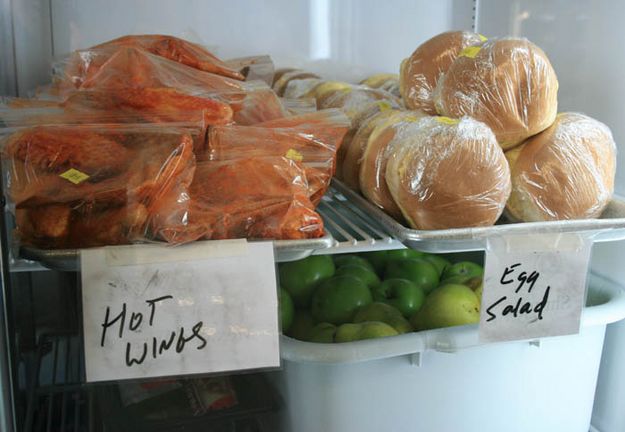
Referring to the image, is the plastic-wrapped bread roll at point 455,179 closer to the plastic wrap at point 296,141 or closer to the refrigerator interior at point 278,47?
the plastic wrap at point 296,141

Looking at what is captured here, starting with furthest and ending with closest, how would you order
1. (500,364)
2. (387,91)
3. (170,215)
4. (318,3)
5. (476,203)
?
1. (318,3)
2. (387,91)
3. (500,364)
4. (476,203)
5. (170,215)

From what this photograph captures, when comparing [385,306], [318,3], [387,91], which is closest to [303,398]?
[385,306]

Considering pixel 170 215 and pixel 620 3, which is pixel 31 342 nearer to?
pixel 170 215

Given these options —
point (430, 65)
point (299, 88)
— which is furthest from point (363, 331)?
point (299, 88)

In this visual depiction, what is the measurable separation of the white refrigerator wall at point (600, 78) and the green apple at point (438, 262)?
228 mm

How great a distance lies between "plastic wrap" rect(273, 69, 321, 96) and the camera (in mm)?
1160

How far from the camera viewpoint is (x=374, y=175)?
2.56ft

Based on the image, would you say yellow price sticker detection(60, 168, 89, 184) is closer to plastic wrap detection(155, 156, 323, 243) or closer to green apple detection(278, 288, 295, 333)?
plastic wrap detection(155, 156, 323, 243)

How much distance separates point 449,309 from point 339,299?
15cm

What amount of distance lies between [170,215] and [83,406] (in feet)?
1.79

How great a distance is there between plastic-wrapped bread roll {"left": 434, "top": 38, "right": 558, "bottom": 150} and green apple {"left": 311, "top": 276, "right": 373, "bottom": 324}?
0.28m

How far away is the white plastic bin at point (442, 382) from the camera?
2.43ft

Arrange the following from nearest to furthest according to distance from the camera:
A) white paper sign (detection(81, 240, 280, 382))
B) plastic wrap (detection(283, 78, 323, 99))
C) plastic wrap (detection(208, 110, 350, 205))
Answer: white paper sign (detection(81, 240, 280, 382)) → plastic wrap (detection(208, 110, 350, 205)) → plastic wrap (detection(283, 78, 323, 99))

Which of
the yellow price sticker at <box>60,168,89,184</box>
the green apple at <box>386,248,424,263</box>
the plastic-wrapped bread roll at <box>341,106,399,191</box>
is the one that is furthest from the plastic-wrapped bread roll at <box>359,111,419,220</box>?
the yellow price sticker at <box>60,168,89,184</box>
